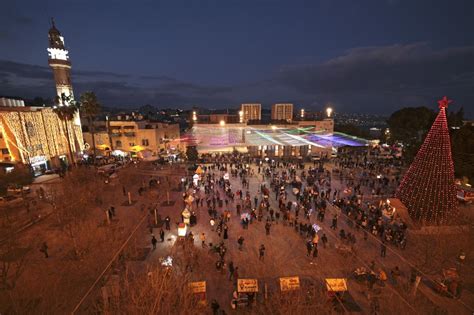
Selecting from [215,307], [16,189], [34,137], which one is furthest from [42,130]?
[215,307]

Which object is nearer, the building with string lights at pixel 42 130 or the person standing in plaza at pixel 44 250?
the person standing in plaza at pixel 44 250

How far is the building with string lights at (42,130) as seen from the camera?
26458mm

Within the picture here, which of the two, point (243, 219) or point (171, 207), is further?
point (171, 207)

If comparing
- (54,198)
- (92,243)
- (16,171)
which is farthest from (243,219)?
(16,171)

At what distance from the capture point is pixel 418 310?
9.18m

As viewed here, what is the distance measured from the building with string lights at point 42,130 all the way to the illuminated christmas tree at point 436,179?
39456 millimetres

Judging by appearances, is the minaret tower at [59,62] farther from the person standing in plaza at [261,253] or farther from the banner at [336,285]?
the banner at [336,285]

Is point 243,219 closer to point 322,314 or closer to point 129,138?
point 322,314

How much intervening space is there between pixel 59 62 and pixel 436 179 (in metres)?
50.7

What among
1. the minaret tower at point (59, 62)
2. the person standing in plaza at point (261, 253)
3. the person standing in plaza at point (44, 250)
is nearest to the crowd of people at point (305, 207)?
the person standing in plaza at point (261, 253)

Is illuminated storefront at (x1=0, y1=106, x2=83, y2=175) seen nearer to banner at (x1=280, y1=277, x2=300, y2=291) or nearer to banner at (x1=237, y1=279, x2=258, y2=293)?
banner at (x1=237, y1=279, x2=258, y2=293)

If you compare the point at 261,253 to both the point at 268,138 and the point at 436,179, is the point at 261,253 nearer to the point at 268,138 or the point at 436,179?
the point at 436,179

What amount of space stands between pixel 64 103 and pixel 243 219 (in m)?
31.3

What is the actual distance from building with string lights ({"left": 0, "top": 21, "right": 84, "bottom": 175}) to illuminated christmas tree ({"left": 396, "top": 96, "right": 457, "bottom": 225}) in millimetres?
39456
